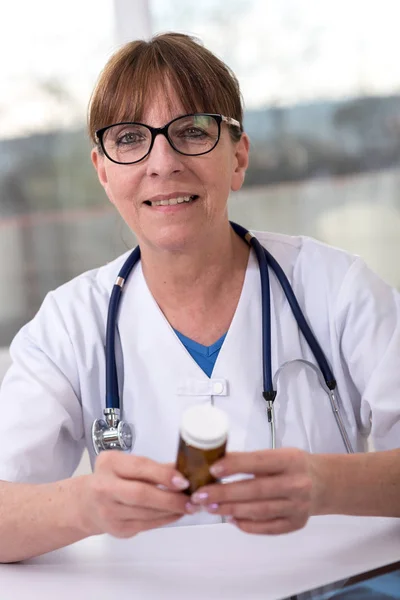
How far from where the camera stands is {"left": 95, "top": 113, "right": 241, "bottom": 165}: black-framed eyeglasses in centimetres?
133

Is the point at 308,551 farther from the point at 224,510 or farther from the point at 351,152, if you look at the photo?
the point at 351,152

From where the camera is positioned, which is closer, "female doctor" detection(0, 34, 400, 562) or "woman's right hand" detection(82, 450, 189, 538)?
"woman's right hand" detection(82, 450, 189, 538)

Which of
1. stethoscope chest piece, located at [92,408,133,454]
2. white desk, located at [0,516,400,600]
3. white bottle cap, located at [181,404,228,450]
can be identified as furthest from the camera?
stethoscope chest piece, located at [92,408,133,454]

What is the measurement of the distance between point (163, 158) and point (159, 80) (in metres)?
0.14

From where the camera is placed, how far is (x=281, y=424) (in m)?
1.37

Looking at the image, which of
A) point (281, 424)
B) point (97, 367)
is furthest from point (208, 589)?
point (97, 367)

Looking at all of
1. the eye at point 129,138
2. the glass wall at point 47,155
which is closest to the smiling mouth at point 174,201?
the eye at point 129,138

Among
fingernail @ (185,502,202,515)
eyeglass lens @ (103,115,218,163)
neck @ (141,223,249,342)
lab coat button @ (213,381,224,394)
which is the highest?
eyeglass lens @ (103,115,218,163)

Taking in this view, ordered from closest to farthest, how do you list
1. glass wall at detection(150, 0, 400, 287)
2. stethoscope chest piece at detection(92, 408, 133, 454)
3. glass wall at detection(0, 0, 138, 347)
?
1. stethoscope chest piece at detection(92, 408, 133, 454)
2. glass wall at detection(0, 0, 138, 347)
3. glass wall at detection(150, 0, 400, 287)

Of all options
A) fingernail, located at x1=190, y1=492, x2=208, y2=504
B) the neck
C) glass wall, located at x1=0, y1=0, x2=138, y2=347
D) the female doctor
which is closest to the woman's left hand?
fingernail, located at x1=190, y1=492, x2=208, y2=504

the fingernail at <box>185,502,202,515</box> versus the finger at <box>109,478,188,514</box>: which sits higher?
the finger at <box>109,478,188,514</box>

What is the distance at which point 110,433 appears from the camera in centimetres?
131

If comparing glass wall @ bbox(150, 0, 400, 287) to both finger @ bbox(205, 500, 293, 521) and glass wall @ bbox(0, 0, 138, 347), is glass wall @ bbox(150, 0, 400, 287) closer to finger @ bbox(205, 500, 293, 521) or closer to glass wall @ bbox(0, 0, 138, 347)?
glass wall @ bbox(0, 0, 138, 347)

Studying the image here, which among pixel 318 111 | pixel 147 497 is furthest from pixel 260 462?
pixel 318 111
